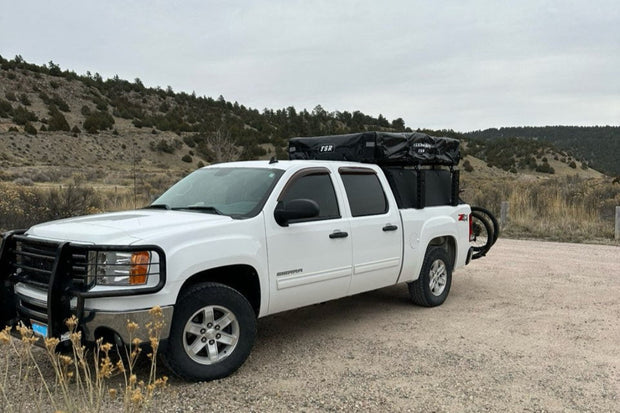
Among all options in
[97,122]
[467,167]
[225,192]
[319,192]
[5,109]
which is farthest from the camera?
[467,167]

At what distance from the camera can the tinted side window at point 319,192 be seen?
18.1 feet

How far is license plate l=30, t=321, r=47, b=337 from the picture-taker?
4.17 m

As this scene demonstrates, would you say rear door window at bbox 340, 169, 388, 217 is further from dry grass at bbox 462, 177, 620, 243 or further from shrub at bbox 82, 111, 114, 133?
shrub at bbox 82, 111, 114, 133

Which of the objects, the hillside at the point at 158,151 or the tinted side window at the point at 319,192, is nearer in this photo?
the tinted side window at the point at 319,192

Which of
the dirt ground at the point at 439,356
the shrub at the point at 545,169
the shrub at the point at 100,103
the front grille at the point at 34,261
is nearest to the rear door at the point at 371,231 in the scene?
the dirt ground at the point at 439,356

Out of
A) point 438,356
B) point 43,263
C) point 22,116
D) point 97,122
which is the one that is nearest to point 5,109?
point 22,116

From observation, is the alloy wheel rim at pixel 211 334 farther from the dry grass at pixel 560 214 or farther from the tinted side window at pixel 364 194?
the dry grass at pixel 560 214

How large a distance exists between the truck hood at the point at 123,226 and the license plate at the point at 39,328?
0.66 m

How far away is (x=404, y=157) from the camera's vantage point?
23.0ft

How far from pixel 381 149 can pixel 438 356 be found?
2.61 meters

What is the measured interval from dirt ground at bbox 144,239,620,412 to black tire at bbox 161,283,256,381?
0.15 meters

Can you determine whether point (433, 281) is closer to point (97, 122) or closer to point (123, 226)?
point (123, 226)

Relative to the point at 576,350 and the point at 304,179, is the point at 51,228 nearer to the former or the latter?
the point at 304,179

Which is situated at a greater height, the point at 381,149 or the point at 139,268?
the point at 381,149
